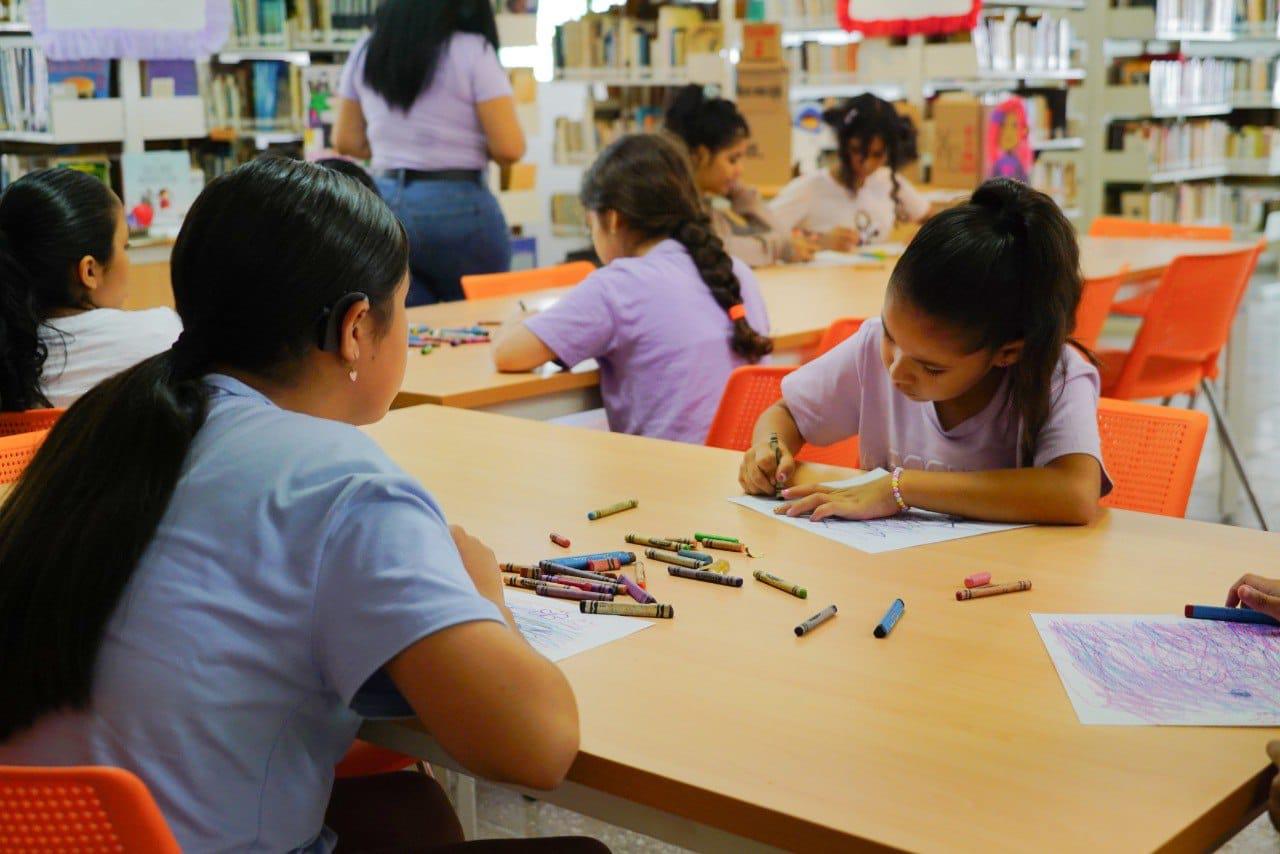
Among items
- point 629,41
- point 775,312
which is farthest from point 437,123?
point 629,41

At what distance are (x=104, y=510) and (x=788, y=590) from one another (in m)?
0.71

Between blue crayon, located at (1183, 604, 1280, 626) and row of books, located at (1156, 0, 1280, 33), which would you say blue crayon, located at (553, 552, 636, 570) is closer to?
blue crayon, located at (1183, 604, 1280, 626)

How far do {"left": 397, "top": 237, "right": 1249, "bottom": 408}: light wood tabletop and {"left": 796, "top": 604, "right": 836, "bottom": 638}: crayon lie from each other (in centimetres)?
128

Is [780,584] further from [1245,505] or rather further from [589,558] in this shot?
[1245,505]

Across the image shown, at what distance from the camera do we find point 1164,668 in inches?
51.2

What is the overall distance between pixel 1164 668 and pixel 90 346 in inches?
78.6

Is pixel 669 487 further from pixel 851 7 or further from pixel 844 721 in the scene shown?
pixel 851 7

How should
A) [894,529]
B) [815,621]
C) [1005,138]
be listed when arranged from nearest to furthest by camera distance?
[815,621] < [894,529] < [1005,138]

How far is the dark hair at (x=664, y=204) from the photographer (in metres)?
2.96

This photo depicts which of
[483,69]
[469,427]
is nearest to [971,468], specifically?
[469,427]

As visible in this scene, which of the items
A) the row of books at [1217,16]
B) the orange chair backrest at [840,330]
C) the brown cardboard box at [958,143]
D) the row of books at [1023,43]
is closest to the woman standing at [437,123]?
the orange chair backrest at [840,330]

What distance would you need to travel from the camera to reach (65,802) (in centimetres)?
98

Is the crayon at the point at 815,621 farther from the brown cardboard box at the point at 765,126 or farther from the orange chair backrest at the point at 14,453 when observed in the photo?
the brown cardboard box at the point at 765,126

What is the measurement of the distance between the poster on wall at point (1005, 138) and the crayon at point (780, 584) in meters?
4.62
